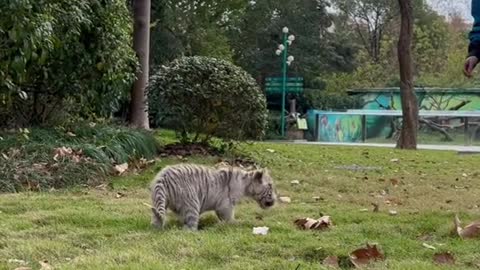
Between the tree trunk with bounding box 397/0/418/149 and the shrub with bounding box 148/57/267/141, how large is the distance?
698 centimetres

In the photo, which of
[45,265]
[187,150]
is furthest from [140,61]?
[45,265]

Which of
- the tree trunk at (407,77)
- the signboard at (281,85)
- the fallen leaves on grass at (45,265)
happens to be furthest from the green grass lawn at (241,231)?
the signboard at (281,85)

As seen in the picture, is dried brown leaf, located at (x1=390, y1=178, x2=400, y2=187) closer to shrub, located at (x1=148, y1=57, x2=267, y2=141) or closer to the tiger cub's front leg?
shrub, located at (x1=148, y1=57, x2=267, y2=141)

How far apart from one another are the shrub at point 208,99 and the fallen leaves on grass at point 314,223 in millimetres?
5308

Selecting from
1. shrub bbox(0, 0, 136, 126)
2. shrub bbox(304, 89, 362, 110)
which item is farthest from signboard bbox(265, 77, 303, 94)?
shrub bbox(0, 0, 136, 126)

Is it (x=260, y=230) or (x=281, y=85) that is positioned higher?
(x=281, y=85)

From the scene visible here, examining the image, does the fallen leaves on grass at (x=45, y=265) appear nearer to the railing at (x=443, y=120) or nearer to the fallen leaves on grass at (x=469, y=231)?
the fallen leaves on grass at (x=469, y=231)

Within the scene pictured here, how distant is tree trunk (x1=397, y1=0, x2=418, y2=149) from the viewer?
16391 millimetres

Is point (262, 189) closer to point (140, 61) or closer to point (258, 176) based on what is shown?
point (258, 176)

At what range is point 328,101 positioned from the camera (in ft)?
117

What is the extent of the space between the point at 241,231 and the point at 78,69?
5439 mm

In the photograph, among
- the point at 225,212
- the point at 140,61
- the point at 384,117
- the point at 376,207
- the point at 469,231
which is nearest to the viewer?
the point at 469,231

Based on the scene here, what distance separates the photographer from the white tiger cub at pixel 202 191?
4.64 metres

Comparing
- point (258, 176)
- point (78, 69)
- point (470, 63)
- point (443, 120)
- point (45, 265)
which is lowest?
point (45, 265)
